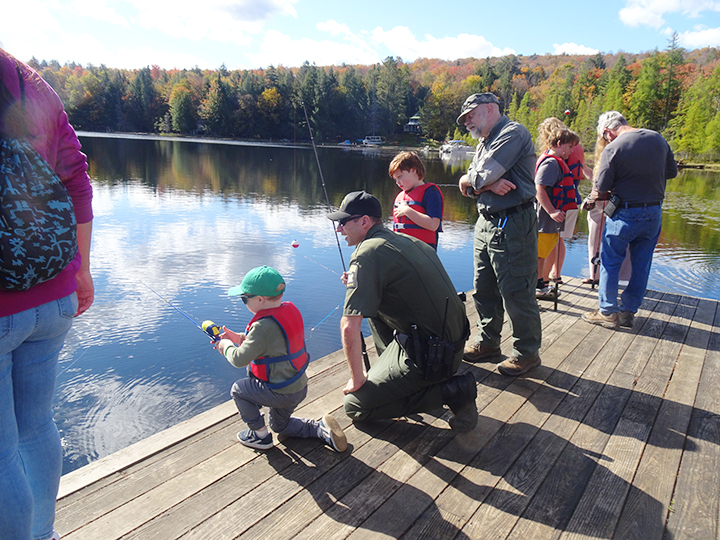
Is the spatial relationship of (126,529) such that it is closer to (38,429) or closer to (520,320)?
(38,429)

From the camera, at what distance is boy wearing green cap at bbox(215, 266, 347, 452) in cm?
228

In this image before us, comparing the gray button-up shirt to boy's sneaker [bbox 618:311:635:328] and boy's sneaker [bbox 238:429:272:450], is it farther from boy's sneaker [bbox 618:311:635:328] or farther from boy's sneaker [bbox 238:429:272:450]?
boy's sneaker [bbox 238:429:272:450]

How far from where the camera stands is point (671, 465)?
94.1 inches

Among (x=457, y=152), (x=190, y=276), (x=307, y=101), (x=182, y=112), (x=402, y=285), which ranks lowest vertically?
(x=190, y=276)

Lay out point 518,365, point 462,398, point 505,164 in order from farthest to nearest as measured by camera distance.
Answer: point 518,365, point 505,164, point 462,398

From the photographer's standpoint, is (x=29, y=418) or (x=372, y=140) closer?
(x=29, y=418)

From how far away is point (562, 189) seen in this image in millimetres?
4668

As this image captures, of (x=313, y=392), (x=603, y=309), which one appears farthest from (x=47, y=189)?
(x=603, y=309)

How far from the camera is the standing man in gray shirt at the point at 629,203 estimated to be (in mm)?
3947

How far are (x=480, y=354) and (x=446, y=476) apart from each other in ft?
4.57

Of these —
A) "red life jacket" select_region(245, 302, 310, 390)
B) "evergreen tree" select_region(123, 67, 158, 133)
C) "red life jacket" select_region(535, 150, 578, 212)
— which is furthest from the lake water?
"evergreen tree" select_region(123, 67, 158, 133)

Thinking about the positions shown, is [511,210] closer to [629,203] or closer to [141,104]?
[629,203]

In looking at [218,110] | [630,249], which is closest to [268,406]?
[630,249]

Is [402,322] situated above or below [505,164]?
below
